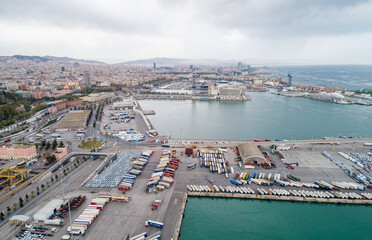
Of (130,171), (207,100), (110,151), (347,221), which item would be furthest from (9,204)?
(207,100)

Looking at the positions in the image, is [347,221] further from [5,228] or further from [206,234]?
[5,228]

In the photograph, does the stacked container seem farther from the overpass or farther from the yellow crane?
the yellow crane

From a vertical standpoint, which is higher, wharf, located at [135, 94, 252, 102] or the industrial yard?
wharf, located at [135, 94, 252, 102]

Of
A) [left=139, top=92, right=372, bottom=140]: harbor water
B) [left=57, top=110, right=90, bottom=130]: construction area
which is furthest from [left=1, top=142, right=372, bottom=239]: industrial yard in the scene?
[left=57, top=110, right=90, bottom=130]: construction area

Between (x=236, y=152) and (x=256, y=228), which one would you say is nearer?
(x=256, y=228)

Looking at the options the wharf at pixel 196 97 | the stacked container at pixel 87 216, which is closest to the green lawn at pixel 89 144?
the stacked container at pixel 87 216

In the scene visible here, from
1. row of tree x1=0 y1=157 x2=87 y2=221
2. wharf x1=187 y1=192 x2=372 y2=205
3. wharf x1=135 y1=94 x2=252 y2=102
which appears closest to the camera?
row of tree x1=0 y1=157 x2=87 y2=221

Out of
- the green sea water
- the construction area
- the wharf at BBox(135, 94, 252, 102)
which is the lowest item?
the green sea water

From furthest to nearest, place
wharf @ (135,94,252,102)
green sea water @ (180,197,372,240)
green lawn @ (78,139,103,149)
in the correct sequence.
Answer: wharf @ (135,94,252,102) → green lawn @ (78,139,103,149) → green sea water @ (180,197,372,240)

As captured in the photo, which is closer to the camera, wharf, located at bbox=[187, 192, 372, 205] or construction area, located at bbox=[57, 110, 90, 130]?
wharf, located at bbox=[187, 192, 372, 205]
